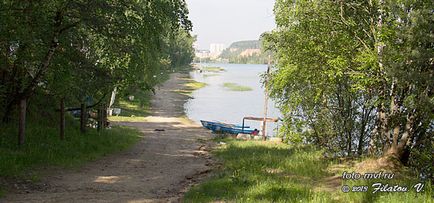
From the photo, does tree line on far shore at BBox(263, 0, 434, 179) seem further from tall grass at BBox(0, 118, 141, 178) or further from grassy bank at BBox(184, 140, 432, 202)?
tall grass at BBox(0, 118, 141, 178)

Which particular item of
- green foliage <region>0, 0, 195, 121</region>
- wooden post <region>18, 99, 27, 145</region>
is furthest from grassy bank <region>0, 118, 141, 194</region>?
green foliage <region>0, 0, 195, 121</region>

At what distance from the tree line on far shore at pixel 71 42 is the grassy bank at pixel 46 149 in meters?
0.63

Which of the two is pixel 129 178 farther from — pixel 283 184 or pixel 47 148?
pixel 283 184

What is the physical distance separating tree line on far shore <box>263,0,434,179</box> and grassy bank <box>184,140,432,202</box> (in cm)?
164

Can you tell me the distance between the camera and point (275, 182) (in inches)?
396

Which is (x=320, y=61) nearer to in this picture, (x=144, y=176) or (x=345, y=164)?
(x=345, y=164)

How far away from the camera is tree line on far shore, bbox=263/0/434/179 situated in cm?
958

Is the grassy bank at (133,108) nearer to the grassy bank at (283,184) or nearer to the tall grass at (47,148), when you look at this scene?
the tall grass at (47,148)

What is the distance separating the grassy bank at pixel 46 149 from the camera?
10977 mm

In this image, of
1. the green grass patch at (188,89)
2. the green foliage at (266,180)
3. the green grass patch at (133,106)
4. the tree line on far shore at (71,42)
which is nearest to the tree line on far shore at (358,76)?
the green foliage at (266,180)

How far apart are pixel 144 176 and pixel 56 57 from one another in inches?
192

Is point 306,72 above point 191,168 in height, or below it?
above

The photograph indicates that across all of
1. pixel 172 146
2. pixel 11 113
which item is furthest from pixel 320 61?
pixel 11 113

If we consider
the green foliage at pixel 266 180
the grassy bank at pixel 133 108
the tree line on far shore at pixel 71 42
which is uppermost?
the tree line on far shore at pixel 71 42
